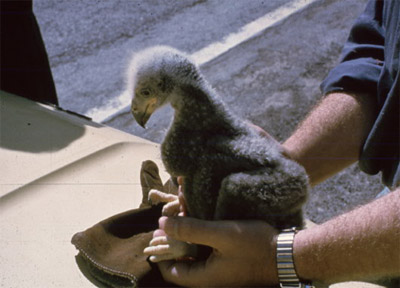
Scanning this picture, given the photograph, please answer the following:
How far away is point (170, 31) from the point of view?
18.2ft

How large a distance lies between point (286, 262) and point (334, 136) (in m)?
0.78

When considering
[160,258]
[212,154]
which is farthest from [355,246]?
[160,258]

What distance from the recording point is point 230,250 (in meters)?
1.49

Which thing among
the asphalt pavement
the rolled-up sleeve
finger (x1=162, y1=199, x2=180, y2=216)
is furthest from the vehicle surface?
the asphalt pavement

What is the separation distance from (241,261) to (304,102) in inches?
132

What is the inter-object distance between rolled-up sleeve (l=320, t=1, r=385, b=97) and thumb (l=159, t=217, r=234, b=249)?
0.97m

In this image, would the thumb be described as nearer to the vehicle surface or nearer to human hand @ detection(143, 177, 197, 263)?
human hand @ detection(143, 177, 197, 263)

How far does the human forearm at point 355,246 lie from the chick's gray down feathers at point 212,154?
0.33 ft

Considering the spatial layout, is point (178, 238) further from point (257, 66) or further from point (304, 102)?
point (257, 66)

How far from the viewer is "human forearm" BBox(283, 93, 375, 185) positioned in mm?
2100

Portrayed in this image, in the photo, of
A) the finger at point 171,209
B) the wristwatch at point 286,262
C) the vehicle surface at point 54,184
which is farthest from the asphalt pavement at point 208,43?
the wristwatch at point 286,262

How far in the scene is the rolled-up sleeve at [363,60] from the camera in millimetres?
2102

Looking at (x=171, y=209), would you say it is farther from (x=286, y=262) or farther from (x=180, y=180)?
(x=286, y=262)

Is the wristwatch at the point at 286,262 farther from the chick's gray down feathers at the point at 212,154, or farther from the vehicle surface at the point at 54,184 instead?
the vehicle surface at the point at 54,184
